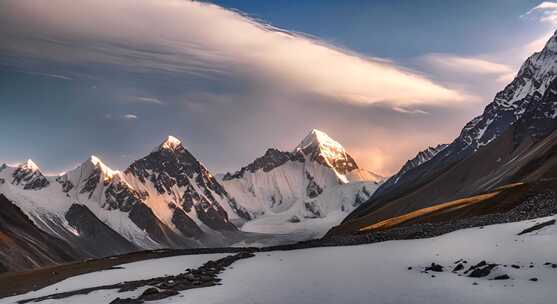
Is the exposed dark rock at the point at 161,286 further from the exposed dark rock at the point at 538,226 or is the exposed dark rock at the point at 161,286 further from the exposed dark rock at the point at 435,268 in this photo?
the exposed dark rock at the point at 538,226

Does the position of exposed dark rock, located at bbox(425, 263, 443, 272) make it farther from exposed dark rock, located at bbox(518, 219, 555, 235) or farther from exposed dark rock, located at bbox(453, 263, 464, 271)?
exposed dark rock, located at bbox(518, 219, 555, 235)

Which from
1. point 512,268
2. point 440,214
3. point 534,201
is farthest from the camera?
point 440,214

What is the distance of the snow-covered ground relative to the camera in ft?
114

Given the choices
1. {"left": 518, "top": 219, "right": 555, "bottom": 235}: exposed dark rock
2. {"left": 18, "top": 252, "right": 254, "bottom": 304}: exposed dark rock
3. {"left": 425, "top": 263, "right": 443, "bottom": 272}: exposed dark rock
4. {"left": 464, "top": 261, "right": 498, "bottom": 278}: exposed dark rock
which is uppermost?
{"left": 518, "top": 219, "right": 555, "bottom": 235}: exposed dark rock

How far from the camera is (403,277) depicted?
42.6 metres

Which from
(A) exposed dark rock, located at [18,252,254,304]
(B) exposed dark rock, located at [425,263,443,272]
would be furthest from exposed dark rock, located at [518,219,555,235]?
(A) exposed dark rock, located at [18,252,254,304]

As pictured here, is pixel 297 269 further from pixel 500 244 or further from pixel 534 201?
pixel 534 201

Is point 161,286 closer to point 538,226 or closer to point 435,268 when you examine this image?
point 435,268

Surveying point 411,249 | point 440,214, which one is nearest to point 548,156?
point 440,214

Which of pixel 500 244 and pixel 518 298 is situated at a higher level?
pixel 500 244

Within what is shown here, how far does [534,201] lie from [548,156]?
87.6 metres

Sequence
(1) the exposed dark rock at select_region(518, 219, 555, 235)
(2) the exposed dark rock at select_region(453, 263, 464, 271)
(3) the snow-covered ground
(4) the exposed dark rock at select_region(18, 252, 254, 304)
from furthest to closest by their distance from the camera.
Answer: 1. (1) the exposed dark rock at select_region(518, 219, 555, 235)
2. (2) the exposed dark rock at select_region(453, 263, 464, 271)
3. (4) the exposed dark rock at select_region(18, 252, 254, 304)
4. (3) the snow-covered ground

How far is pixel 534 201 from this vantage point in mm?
68812

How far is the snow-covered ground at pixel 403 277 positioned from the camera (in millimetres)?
34625
